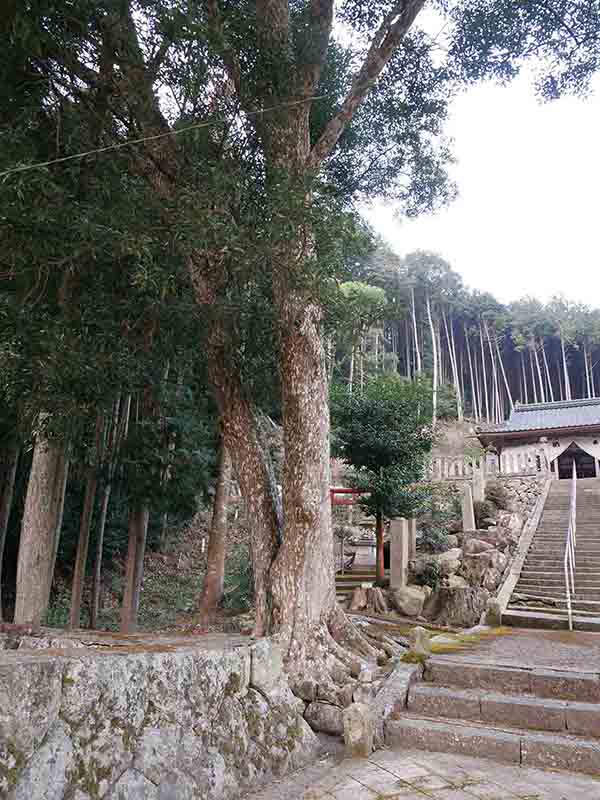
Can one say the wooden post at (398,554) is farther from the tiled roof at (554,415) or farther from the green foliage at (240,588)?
the tiled roof at (554,415)

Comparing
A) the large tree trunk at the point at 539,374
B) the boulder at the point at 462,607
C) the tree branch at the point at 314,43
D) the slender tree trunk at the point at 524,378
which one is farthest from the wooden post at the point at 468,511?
the slender tree trunk at the point at 524,378

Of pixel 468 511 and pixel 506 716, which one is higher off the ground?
pixel 468 511

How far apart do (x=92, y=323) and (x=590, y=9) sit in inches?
303

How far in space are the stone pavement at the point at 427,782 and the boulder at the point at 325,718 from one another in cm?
52

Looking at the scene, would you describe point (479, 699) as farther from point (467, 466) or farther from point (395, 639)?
point (467, 466)

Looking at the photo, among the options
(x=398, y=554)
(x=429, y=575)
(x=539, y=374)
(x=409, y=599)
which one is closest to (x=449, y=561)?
(x=429, y=575)

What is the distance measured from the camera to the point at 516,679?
4.73 metres

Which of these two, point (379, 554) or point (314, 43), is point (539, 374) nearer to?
point (379, 554)

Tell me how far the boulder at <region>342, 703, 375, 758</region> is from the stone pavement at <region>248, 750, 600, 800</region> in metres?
0.10

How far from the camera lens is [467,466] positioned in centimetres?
1681

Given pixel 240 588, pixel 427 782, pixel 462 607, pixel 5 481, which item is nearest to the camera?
pixel 427 782

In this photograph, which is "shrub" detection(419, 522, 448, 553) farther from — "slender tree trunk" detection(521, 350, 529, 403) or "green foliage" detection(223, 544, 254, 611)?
"slender tree trunk" detection(521, 350, 529, 403)

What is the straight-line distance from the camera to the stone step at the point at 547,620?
23.9 feet

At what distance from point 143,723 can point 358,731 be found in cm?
189
